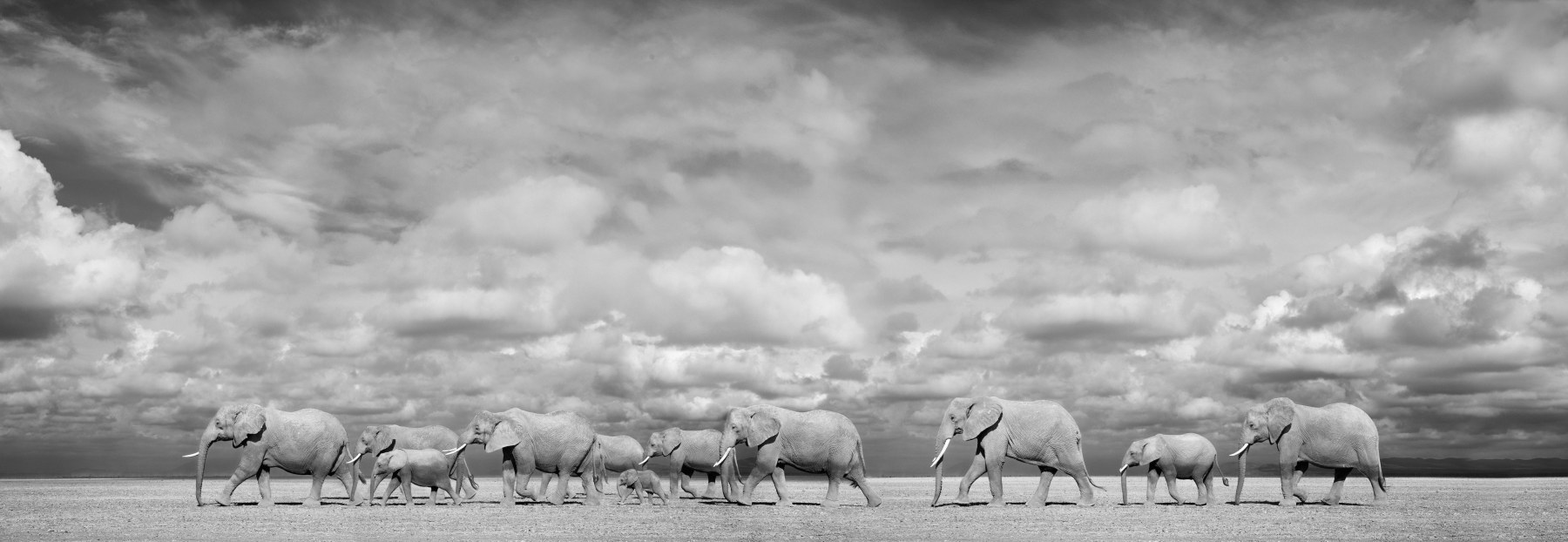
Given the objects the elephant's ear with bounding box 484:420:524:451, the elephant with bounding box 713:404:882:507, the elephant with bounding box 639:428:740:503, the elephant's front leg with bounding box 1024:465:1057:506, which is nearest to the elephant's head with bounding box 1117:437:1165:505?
the elephant's front leg with bounding box 1024:465:1057:506

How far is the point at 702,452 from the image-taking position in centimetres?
4681

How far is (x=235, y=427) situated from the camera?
121ft

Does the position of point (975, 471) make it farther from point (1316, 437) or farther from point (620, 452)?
point (620, 452)

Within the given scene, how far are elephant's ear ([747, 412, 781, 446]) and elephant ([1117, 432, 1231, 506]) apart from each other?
514 inches

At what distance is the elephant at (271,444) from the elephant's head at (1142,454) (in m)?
26.9

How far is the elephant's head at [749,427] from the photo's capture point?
3644cm

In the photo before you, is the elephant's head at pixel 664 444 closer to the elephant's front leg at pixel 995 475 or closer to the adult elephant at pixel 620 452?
the adult elephant at pixel 620 452

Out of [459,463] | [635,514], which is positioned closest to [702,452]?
[459,463]

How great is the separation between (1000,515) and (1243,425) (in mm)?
11609

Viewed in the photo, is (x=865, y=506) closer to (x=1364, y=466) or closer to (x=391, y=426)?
(x=1364, y=466)

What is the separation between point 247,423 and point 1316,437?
34.4 metres

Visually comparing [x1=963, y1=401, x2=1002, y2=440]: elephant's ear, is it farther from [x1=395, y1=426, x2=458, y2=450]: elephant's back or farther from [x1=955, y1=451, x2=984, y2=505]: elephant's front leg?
[x1=395, y1=426, x2=458, y2=450]: elephant's back

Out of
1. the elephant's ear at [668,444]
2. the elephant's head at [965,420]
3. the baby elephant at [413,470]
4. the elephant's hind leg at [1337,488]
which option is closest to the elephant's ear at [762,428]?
the elephant's head at [965,420]

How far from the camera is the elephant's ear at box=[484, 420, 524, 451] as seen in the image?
3794cm
